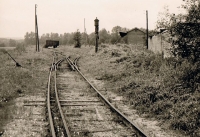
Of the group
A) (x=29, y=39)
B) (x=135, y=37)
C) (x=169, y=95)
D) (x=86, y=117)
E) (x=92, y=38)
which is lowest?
(x=86, y=117)

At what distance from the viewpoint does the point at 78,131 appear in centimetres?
601

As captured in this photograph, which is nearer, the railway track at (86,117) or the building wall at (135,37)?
the railway track at (86,117)

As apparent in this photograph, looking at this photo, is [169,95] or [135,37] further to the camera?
[135,37]

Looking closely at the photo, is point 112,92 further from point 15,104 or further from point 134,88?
point 15,104

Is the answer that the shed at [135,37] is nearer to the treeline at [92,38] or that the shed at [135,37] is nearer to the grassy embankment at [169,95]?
the treeline at [92,38]

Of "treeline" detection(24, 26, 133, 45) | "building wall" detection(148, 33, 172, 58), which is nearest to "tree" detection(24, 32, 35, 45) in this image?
"treeline" detection(24, 26, 133, 45)

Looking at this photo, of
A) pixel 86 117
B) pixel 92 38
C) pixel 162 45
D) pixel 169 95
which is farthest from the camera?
pixel 92 38

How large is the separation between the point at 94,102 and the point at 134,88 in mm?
2188

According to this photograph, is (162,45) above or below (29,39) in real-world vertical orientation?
below

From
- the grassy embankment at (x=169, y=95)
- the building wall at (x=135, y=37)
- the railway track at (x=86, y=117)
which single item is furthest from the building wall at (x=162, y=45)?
the building wall at (x=135, y=37)

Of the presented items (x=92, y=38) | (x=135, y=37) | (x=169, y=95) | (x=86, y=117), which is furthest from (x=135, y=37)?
(x=86, y=117)

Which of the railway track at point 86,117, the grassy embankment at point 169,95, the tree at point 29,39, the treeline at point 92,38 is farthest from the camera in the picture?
the tree at point 29,39

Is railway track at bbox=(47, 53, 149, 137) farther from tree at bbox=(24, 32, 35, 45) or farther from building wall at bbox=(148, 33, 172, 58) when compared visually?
tree at bbox=(24, 32, 35, 45)

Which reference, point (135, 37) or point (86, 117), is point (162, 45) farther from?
point (135, 37)
